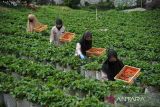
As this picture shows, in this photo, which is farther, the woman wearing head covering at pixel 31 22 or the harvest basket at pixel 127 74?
the woman wearing head covering at pixel 31 22

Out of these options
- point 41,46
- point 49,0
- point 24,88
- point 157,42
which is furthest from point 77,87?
point 49,0

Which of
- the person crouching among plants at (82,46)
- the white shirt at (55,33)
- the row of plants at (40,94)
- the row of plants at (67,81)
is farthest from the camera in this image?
the white shirt at (55,33)

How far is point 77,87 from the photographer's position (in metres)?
10.7

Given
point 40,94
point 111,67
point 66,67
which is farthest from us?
point 66,67

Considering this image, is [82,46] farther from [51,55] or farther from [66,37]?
[66,37]

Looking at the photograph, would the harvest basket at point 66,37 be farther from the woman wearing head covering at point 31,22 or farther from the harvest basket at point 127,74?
the harvest basket at point 127,74

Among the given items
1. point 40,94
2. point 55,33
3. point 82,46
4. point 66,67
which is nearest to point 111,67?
point 40,94

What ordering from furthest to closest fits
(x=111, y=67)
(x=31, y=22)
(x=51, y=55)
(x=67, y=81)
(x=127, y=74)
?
(x=31, y=22)
(x=51, y=55)
(x=127, y=74)
(x=111, y=67)
(x=67, y=81)

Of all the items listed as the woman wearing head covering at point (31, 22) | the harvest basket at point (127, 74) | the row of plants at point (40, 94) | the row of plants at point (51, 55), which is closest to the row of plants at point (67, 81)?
the row of plants at point (40, 94)

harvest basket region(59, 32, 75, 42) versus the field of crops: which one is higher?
harvest basket region(59, 32, 75, 42)

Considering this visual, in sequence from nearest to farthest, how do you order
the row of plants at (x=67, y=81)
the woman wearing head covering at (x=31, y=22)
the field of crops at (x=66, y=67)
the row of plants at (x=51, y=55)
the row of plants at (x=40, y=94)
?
the row of plants at (x=40, y=94)
the field of crops at (x=66, y=67)
the row of plants at (x=67, y=81)
the row of plants at (x=51, y=55)
the woman wearing head covering at (x=31, y=22)

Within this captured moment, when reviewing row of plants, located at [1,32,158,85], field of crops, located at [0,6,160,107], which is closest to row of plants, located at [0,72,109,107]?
field of crops, located at [0,6,160,107]

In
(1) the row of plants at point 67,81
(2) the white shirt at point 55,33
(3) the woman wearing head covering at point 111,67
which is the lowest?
(1) the row of plants at point 67,81

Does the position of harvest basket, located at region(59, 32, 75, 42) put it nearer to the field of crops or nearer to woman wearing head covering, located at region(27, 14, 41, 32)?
the field of crops
